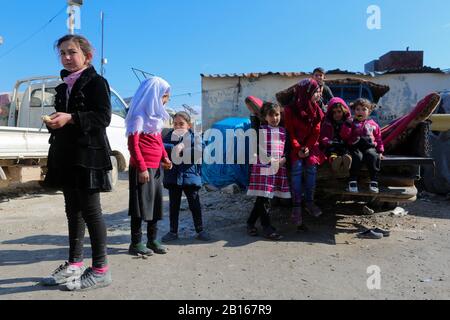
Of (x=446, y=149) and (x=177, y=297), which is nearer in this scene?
(x=177, y=297)

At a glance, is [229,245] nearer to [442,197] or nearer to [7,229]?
[7,229]

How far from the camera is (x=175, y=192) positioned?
4.38 m

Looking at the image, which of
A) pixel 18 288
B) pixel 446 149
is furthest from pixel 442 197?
pixel 18 288

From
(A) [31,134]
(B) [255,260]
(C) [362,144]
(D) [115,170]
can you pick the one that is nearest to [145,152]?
(B) [255,260]

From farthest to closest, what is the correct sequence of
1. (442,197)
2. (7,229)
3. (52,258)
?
(442,197)
(7,229)
(52,258)

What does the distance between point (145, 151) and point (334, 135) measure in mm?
2140

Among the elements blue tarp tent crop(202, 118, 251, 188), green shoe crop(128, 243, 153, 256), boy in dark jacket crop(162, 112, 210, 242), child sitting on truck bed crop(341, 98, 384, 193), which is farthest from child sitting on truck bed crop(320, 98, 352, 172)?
blue tarp tent crop(202, 118, 251, 188)

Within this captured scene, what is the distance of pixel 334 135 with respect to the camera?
Result: 4547mm

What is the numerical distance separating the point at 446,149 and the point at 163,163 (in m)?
5.69

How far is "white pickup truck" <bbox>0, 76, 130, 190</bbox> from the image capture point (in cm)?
684

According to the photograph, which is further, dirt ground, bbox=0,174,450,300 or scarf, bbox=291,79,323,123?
scarf, bbox=291,79,323,123

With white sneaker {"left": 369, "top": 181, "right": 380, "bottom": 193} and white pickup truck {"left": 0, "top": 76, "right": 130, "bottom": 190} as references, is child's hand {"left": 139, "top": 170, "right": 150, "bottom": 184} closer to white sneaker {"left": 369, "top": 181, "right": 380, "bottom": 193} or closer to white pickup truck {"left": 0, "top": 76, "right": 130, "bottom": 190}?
white sneaker {"left": 369, "top": 181, "right": 380, "bottom": 193}

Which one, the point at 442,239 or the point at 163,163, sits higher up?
the point at 163,163
